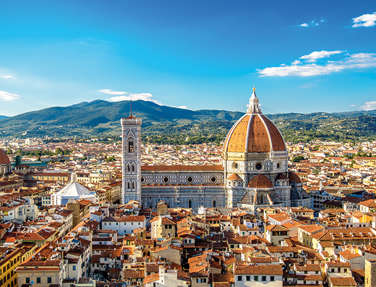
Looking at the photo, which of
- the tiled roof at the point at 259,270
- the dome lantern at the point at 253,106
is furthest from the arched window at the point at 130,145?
the tiled roof at the point at 259,270

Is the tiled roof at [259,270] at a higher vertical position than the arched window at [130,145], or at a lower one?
lower

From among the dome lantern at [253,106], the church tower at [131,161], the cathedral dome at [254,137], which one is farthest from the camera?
the dome lantern at [253,106]

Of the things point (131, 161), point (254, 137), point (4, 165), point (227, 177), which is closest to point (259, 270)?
point (227, 177)

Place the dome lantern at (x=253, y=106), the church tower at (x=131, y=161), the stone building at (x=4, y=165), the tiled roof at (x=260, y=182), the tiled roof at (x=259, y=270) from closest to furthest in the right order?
the tiled roof at (x=259, y=270)
the tiled roof at (x=260, y=182)
the church tower at (x=131, y=161)
the dome lantern at (x=253, y=106)
the stone building at (x=4, y=165)

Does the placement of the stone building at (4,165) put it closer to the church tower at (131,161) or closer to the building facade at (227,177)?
the church tower at (131,161)

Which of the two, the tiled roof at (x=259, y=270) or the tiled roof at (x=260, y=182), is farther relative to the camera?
the tiled roof at (x=260, y=182)

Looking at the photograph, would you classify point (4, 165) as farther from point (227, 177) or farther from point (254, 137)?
point (254, 137)
